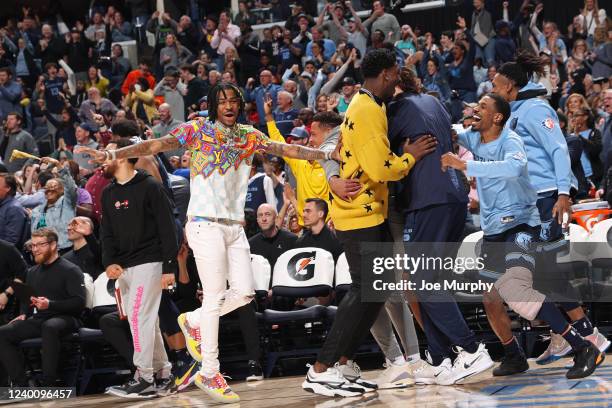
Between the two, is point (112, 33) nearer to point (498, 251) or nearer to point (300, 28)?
point (300, 28)

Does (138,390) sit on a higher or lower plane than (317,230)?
lower

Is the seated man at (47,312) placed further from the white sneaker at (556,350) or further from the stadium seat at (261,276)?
the white sneaker at (556,350)

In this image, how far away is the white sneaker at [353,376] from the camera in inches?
247

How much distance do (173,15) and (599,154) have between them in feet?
41.7

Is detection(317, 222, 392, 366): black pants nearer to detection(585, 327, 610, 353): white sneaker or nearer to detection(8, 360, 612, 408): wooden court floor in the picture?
detection(8, 360, 612, 408): wooden court floor

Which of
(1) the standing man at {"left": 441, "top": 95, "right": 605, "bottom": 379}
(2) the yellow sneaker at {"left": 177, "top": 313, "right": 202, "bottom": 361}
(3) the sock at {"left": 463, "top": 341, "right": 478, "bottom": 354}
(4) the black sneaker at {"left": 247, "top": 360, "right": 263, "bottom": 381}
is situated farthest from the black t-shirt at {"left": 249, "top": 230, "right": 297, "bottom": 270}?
(3) the sock at {"left": 463, "top": 341, "right": 478, "bottom": 354}

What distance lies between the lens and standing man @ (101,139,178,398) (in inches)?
290

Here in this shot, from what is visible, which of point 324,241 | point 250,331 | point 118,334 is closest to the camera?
point 118,334

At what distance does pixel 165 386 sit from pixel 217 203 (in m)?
1.85

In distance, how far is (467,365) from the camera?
20.3 ft

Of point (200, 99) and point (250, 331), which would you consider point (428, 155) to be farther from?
point (200, 99)

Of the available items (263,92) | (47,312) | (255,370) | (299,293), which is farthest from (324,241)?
(263,92)

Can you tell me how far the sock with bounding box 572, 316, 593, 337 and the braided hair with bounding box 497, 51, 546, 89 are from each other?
1.62m

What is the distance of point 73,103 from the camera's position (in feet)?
58.7
